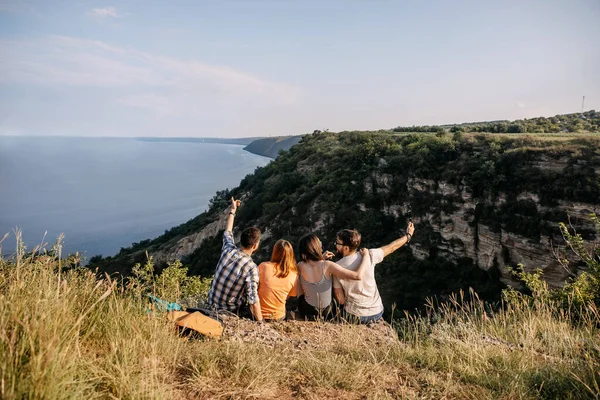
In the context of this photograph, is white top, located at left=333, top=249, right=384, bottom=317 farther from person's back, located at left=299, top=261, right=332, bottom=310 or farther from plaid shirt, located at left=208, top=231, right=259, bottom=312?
plaid shirt, located at left=208, top=231, right=259, bottom=312

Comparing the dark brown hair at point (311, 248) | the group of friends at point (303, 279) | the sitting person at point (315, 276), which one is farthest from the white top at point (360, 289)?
the dark brown hair at point (311, 248)

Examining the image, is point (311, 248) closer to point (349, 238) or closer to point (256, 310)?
point (349, 238)

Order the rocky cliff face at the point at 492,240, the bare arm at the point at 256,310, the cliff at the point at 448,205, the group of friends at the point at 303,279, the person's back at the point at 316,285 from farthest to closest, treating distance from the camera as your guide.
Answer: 1. the cliff at the point at 448,205
2. the rocky cliff face at the point at 492,240
3. the person's back at the point at 316,285
4. the group of friends at the point at 303,279
5. the bare arm at the point at 256,310

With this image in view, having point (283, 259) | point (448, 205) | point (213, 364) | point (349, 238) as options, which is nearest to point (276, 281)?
point (283, 259)

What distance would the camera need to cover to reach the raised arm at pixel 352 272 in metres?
4.40

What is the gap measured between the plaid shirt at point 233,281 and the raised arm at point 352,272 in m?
0.97

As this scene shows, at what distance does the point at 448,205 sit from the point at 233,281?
23.0m

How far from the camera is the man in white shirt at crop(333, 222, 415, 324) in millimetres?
4523

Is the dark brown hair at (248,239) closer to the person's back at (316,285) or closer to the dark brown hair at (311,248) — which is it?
the dark brown hair at (311,248)

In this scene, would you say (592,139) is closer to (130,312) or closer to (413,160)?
(413,160)

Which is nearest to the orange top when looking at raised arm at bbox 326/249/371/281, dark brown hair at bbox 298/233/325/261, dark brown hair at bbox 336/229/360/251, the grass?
dark brown hair at bbox 298/233/325/261

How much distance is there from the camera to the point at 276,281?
4.57 meters

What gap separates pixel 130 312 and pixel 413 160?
27328 mm

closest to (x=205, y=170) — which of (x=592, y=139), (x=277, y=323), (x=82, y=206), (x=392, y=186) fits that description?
(x=82, y=206)
